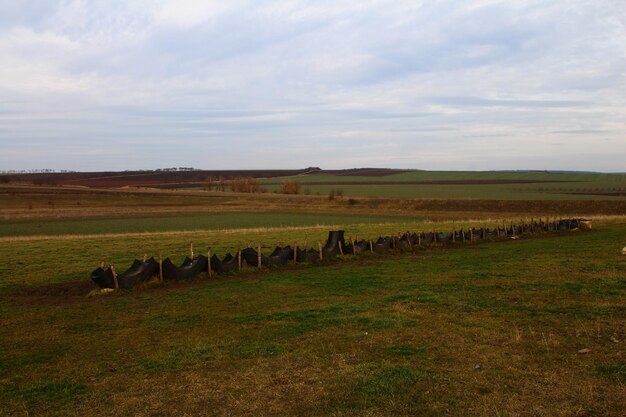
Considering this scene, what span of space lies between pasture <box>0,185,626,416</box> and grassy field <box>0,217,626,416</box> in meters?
0.04

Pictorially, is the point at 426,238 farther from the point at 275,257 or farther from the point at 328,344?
the point at 328,344

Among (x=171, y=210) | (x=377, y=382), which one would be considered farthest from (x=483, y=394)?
(x=171, y=210)

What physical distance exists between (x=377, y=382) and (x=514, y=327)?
428 cm

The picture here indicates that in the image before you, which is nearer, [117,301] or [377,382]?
[377,382]

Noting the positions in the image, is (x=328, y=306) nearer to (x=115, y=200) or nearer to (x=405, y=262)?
(x=405, y=262)

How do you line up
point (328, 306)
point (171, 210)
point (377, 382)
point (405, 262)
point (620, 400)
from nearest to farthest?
point (620, 400) < point (377, 382) < point (328, 306) < point (405, 262) < point (171, 210)

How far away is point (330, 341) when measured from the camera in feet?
33.2

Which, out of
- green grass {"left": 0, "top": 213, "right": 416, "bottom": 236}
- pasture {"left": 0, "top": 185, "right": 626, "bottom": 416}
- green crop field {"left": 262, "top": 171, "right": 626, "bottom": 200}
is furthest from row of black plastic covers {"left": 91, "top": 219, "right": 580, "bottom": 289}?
green crop field {"left": 262, "top": 171, "right": 626, "bottom": 200}

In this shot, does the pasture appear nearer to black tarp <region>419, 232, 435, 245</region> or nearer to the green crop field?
black tarp <region>419, 232, 435, 245</region>

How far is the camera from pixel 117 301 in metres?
15.3

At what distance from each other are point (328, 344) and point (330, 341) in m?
0.22

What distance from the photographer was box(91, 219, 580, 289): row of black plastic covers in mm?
16984

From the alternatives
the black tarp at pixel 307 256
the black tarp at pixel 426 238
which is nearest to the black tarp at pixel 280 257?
the black tarp at pixel 307 256

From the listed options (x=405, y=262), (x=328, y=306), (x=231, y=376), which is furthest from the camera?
(x=405, y=262)
